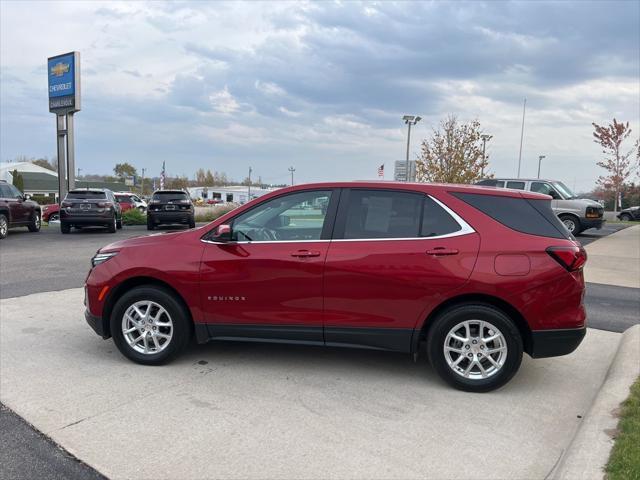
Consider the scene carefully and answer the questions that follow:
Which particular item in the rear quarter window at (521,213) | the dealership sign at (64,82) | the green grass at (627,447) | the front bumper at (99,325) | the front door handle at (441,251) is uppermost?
the dealership sign at (64,82)

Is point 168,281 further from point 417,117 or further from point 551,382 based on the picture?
point 417,117

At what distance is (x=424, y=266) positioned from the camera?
4.12 metres

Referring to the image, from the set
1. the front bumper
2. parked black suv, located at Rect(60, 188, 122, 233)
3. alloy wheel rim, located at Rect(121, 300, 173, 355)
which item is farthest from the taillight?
parked black suv, located at Rect(60, 188, 122, 233)

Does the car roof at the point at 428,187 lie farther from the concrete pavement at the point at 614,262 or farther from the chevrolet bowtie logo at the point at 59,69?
the chevrolet bowtie logo at the point at 59,69

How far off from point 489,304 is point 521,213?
79cm

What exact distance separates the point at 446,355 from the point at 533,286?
87cm

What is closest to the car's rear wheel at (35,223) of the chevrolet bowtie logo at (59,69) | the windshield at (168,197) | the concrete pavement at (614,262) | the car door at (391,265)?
the windshield at (168,197)

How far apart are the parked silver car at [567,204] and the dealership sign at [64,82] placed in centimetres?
1756

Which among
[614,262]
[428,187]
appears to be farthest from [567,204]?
[428,187]

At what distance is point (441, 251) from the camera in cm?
412

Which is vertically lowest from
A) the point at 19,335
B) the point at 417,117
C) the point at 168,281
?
the point at 19,335

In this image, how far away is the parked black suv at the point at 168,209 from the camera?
66.3 feet

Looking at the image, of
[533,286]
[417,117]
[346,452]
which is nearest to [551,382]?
[533,286]

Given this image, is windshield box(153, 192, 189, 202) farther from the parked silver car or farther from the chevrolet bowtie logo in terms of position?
the parked silver car
